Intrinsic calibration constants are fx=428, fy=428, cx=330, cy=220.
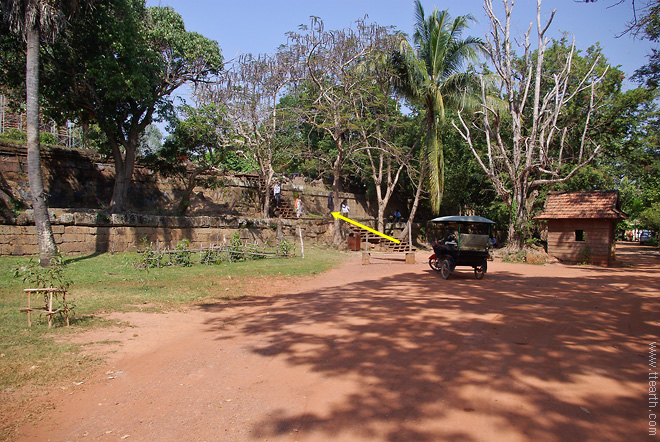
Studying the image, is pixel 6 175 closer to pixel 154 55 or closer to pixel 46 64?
pixel 46 64

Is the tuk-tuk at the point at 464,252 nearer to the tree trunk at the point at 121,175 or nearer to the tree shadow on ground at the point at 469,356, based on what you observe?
the tree shadow on ground at the point at 469,356

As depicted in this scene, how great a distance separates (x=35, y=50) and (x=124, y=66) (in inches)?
116

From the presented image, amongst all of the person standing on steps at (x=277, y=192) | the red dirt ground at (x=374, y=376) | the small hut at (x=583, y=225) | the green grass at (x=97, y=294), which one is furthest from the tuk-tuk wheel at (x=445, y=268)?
the person standing on steps at (x=277, y=192)

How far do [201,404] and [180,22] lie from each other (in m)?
17.5

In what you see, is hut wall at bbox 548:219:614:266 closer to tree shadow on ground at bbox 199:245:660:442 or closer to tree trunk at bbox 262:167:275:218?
tree shadow on ground at bbox 199:245:660:442

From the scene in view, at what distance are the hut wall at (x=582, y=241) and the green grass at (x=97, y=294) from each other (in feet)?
35.8

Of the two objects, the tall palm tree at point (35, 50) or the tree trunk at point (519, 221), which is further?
the tree trunk at point (519, 221)

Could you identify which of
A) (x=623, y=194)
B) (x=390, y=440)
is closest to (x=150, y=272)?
(x=390, y=440)

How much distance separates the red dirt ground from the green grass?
528 mm

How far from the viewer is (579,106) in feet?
77.7

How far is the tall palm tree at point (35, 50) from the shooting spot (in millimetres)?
11375

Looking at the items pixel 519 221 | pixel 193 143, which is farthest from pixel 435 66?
pixel 193 143

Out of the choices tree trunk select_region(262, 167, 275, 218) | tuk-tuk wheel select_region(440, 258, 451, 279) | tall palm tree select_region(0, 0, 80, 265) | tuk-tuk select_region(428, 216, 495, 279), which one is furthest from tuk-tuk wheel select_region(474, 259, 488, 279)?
tree trunk select_region(262, 167, 275, 218)

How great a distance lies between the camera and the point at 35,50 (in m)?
11.7
